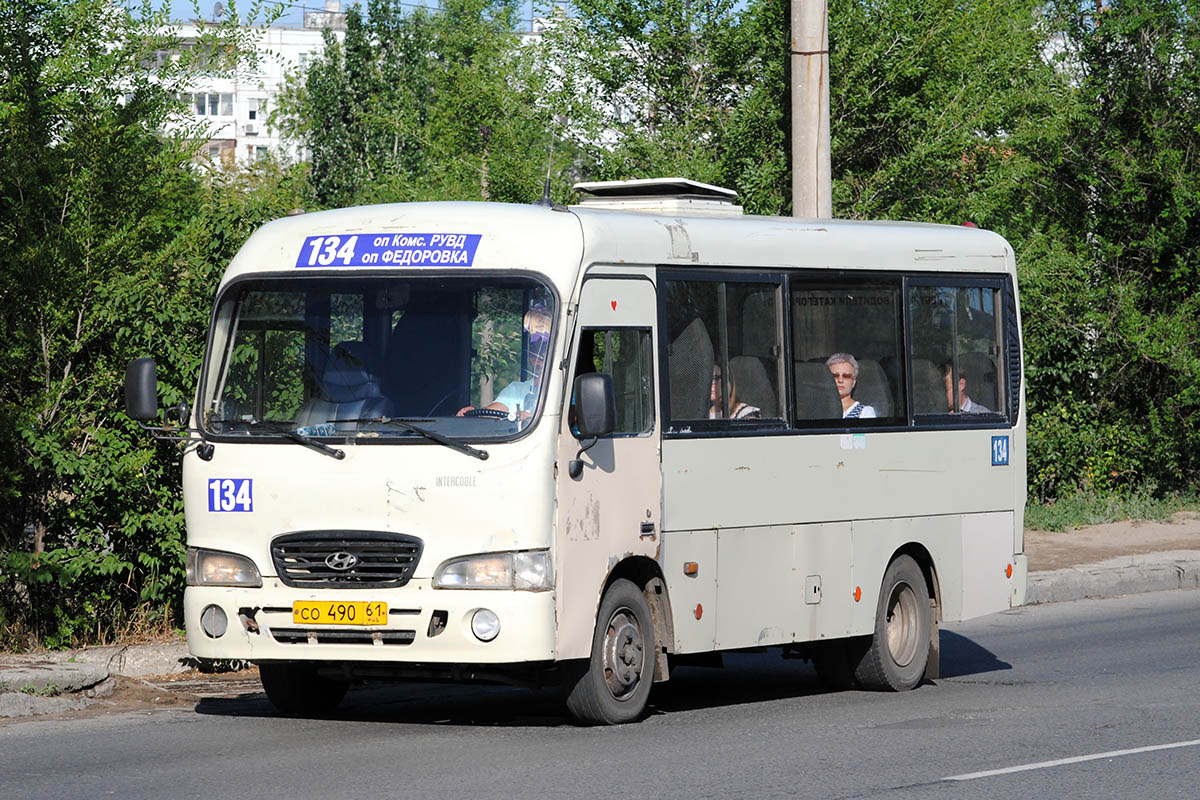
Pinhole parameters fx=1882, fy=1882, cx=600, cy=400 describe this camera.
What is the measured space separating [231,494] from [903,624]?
16.0ft

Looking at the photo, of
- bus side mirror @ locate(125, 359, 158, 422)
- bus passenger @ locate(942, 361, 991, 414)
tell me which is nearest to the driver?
bus side mirror @ locate(125, 359, 158, 422)

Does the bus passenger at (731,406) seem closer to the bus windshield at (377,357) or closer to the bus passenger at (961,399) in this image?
the bus windshield at (377,357)

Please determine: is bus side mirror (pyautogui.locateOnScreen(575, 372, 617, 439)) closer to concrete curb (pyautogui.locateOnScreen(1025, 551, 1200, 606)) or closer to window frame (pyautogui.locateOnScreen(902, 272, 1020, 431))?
window frame (pyautogui.locateOnScreen(902, 272, 1020, 431))

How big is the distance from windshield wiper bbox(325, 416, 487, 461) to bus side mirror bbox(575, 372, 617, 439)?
0.53 m

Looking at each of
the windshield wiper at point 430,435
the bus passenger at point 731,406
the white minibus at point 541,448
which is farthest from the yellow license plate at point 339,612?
the bus passenger at point 731,406

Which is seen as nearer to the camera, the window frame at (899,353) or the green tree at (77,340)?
the window frame at (899,353)

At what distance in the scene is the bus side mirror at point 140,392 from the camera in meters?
9.87

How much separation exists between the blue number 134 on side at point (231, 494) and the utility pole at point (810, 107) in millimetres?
7032

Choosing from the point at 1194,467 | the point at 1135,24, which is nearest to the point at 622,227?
the point at 1135,24

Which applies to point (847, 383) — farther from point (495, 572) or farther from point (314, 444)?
point (314, 444)

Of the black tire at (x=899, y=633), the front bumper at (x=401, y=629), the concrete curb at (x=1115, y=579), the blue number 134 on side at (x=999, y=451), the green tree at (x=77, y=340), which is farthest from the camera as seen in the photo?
the concrete curb at (x=1115, y=579)

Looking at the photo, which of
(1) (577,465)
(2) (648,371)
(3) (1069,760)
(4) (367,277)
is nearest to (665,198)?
(2) (648,371)

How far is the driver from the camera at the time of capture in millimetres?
9586

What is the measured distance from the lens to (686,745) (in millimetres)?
9477
